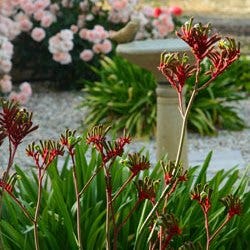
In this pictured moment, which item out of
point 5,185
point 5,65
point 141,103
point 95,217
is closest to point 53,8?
point 5,65

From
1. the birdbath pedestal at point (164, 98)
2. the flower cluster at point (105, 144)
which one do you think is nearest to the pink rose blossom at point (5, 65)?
the birdbath pedestal at point (164, 98)

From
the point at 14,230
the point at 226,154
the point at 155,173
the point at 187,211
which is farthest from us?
the point at 226,154

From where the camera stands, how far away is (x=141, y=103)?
769 cm

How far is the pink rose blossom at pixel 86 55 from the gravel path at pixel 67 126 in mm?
402

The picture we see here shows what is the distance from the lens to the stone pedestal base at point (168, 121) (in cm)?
531

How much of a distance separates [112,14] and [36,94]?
1202mm

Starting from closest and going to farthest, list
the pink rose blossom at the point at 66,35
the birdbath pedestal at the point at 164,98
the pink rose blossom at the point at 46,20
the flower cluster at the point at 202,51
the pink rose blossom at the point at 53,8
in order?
1. the flower cluster at the point at 202,51
2. the birdbath pedestal at the point at 164,98
3. the pink rose blossom at the point at 66,35
4. the pink rose blossom at the point at 46,20
5. the pink rose blossom at the point at 53,8

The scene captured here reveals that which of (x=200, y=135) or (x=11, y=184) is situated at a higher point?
(x=11, y=184)

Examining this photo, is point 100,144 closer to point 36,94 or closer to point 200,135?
point 200,135

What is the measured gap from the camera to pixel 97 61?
31.7 feet

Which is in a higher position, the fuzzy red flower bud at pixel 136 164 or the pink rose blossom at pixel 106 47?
the fuzzy red flower bud at pixel 136 164

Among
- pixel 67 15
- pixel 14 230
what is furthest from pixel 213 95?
pixel 14 230

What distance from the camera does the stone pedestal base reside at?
5.31 m

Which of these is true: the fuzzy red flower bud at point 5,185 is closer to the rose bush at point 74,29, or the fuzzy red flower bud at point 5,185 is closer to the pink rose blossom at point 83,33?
the rose bush at point 74,29
